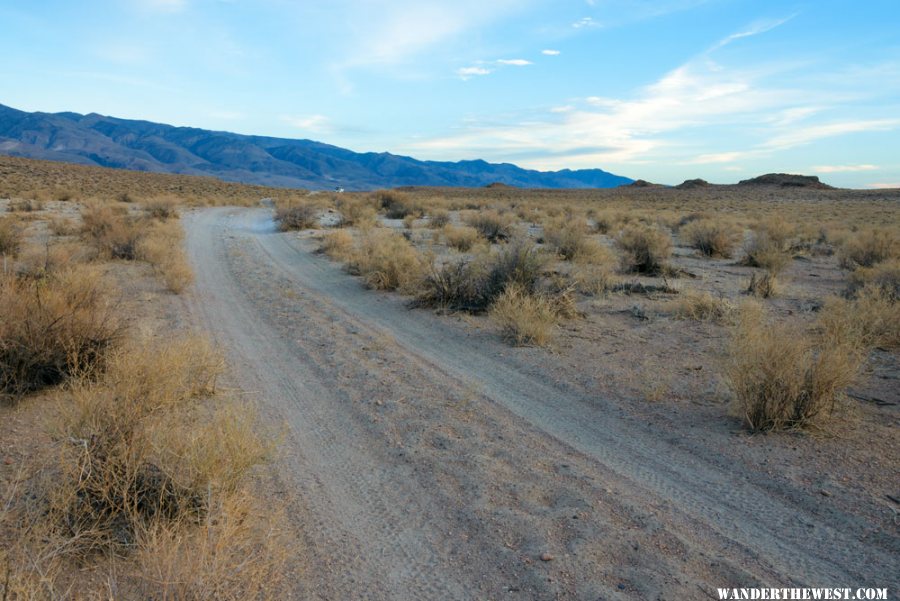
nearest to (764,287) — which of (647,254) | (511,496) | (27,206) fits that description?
(647,254)

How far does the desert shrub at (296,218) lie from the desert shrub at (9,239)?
1156 cm

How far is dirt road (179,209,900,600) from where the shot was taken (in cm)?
348

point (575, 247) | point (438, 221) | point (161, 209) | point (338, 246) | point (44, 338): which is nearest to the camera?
point (44, 338)

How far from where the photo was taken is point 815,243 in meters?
23.2

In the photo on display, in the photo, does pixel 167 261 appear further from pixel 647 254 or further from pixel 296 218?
pixel 296 218

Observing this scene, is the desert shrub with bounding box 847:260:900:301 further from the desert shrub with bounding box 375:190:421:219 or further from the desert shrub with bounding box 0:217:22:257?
the desert shrub with bounding box 375:190:421:219

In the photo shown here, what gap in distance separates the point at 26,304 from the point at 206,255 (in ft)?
39.5

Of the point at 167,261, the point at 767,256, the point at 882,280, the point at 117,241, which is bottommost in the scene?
the point at 167,261

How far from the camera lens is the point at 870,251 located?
1573 centimetres

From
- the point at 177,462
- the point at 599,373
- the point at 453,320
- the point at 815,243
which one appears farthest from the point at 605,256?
the point at 177,462

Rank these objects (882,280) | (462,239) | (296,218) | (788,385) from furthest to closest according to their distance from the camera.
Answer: (296,218), (462,239), (882,280), (788,385)

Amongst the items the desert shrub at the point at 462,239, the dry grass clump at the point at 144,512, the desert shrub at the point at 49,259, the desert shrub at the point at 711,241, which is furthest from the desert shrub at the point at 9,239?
the desert shrub at the point at 711,241

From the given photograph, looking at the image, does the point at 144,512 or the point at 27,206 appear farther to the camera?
the point at 27,206

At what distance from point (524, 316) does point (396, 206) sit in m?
28.7
